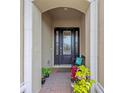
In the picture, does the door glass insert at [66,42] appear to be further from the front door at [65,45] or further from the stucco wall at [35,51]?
the stucco wall at [35,51]

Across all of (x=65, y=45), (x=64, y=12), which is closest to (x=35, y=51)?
(x=64, y=12)

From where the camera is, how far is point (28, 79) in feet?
12.5

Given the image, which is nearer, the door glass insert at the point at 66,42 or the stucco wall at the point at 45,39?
the stucco wall at the point at 45,39

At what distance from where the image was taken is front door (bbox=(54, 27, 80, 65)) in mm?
11083

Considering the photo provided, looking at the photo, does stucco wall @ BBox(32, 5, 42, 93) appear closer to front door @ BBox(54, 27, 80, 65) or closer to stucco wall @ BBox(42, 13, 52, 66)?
stucco wall @ BBox(42, 13, 52, 66)

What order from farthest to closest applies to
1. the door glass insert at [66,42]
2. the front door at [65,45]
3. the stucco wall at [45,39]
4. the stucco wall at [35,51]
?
the door glass insert at [66,42], the front door at [65,45], the stucco wall at [45,39], the stucco wall at [35,51]

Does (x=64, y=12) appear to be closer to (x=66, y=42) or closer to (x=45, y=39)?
(x=45, y=39)

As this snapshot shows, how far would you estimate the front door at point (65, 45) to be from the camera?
11.1 m

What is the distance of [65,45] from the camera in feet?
36.8

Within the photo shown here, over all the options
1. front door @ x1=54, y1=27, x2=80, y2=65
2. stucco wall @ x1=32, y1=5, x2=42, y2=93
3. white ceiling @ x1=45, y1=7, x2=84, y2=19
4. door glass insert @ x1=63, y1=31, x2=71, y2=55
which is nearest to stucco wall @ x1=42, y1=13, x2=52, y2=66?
white ceiling @ x1=45, y1=7, x2=84, y2=19

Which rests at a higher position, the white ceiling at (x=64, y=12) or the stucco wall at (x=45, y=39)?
the white ceiling at (x=64, y=12)

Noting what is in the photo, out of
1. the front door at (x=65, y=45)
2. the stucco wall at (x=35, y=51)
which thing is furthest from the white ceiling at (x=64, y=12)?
the stucco wall at (x=35, y=51)
